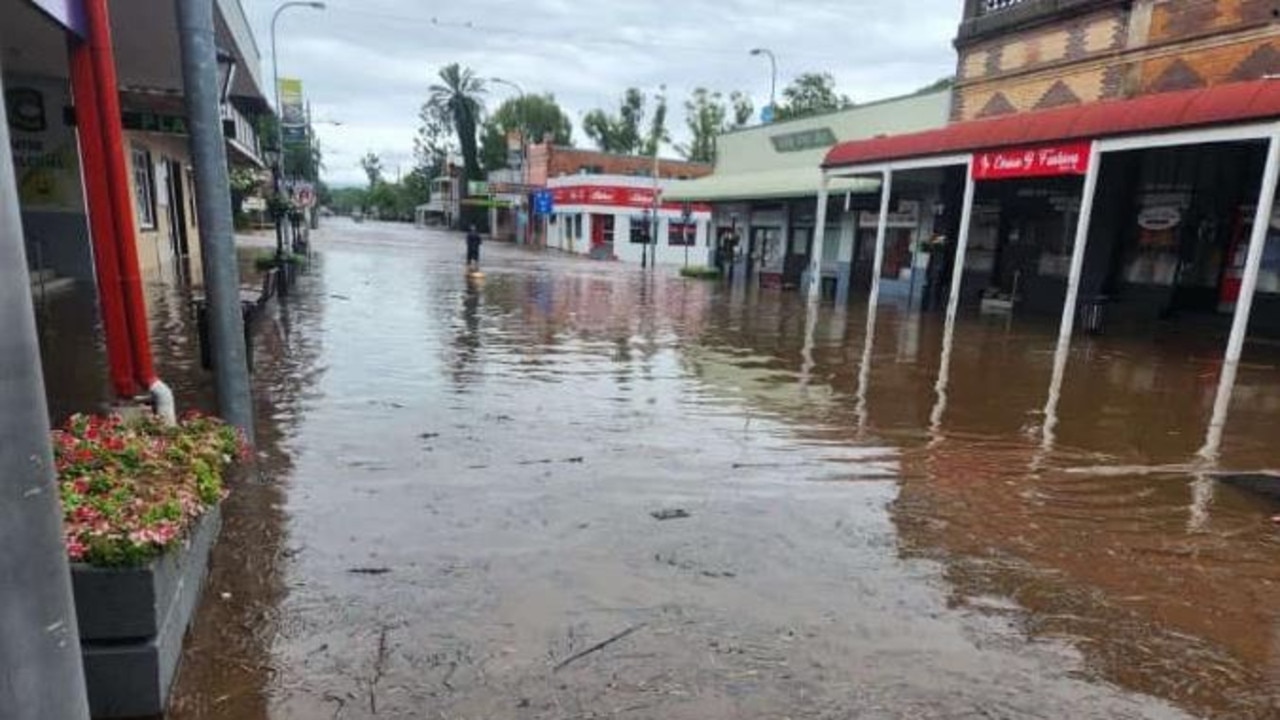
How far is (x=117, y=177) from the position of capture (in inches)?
194

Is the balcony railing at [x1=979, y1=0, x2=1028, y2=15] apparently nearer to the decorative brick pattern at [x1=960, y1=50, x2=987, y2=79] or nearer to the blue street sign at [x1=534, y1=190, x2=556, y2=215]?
the decorative brick pattern at [x1=960, y1=50, x2=987, y2=79]

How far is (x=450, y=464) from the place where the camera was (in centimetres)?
661

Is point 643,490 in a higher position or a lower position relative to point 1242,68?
lower

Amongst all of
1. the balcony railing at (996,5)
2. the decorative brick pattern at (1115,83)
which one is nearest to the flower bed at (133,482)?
the decorative brick pattern at (1115,83)

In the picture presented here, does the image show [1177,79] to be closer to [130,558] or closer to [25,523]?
[130,558]

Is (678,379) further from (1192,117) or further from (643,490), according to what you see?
(1192,117)

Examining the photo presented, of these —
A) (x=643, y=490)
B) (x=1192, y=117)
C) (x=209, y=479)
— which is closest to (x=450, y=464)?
(x=643, y=490)

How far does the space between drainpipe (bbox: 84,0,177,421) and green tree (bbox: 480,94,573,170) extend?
7933cm

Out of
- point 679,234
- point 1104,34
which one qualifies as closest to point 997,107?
point 1104,34

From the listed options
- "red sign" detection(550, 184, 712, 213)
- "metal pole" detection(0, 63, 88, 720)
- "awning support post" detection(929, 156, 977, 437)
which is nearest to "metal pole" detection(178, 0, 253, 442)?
"metal pole" detection(0, 63, 88, 720)

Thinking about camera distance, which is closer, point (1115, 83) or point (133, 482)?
point (133, 482)

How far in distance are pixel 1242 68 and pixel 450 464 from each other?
15267mm

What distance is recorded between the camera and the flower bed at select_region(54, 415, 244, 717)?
3.03 metres

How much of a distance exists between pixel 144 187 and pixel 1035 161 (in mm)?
20554
